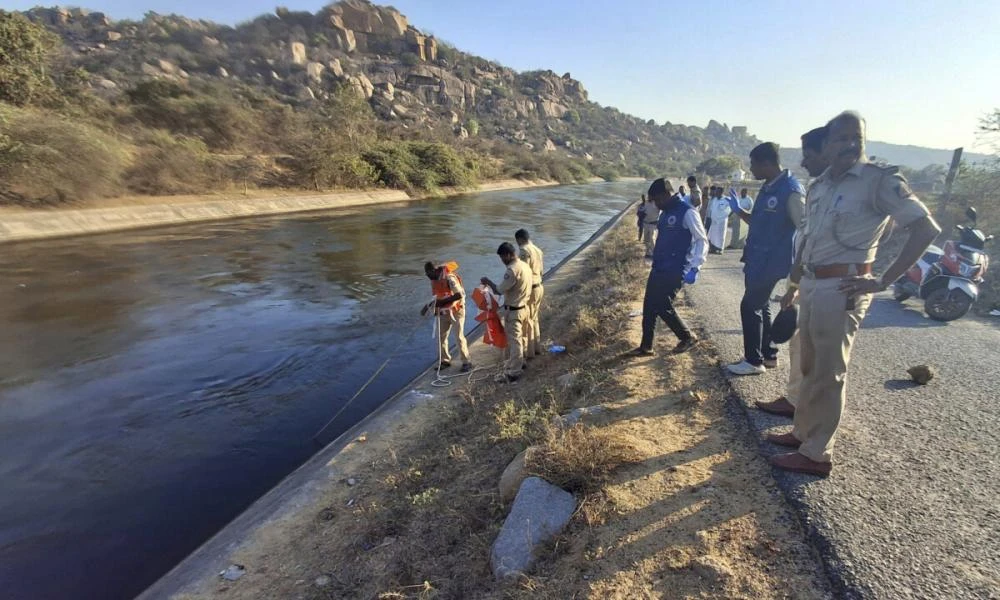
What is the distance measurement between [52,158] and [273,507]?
22793mm

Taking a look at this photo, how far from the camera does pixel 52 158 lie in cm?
1872

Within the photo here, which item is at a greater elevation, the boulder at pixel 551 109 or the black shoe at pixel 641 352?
the boulder at pixel 551 109

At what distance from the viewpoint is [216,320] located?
378 inches

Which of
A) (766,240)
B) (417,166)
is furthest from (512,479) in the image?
(417,166)

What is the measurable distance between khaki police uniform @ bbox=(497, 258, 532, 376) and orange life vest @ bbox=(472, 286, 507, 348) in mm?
119

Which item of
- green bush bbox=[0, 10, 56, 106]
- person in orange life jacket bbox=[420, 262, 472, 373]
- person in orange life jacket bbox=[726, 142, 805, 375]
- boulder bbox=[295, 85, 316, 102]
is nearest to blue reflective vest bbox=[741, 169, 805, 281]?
person in orange life jacket bbox=[726, 142, 805, 375]

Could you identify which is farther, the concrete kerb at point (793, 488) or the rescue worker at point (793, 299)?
the rescue worker at point (793, 299)

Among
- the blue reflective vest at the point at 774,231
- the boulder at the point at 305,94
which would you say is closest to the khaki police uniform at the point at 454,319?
the blue reflective vest at the point at 774,231

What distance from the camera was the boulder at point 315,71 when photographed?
82688mm

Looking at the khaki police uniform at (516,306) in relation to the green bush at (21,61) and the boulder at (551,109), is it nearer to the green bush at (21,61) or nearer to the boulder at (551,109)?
the green bush at (21,61)

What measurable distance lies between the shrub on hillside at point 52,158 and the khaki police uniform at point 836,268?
84.1 ft

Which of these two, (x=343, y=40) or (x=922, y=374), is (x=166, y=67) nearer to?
(x=343, y=40)

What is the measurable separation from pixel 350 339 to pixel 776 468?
303 inches

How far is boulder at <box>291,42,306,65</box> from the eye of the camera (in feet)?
279
